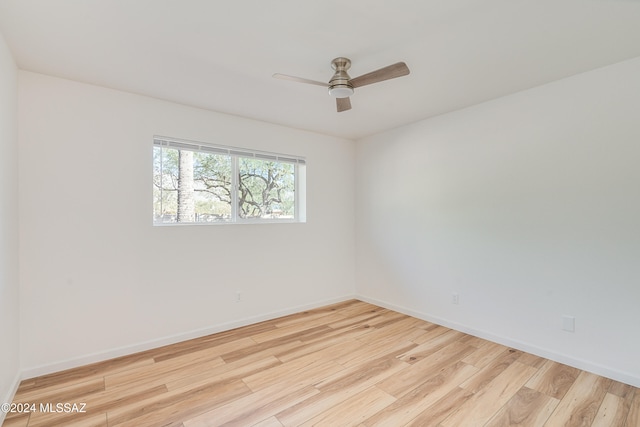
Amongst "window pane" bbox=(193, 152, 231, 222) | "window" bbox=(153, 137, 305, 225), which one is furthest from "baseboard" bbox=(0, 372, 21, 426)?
"window pane" bbox=(193, 152, 231, 222)

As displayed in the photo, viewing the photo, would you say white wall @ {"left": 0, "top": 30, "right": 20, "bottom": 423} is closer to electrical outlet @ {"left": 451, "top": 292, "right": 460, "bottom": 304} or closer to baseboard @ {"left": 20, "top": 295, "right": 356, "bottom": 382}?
baseboard @ {"left": 20, "top": 295, "right": 356, "bottom": 382}

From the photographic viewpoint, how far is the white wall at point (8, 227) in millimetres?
1879

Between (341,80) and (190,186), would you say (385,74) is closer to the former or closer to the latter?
(341,80)

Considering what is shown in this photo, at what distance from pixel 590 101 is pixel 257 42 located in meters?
2.62

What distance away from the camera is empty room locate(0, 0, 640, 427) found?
73.5 inches

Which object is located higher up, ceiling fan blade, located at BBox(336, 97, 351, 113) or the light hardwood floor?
ceiling fan blade, located at BBox(336, 97, 351, 113)

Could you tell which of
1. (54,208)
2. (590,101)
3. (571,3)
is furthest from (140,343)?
(590,101)

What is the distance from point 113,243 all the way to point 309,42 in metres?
2.35

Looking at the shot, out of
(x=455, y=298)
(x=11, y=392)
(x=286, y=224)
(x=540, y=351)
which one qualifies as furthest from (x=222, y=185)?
(x=540, y=351)

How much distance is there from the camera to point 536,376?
233 cm

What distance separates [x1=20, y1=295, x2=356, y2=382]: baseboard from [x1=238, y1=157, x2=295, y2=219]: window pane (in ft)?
3.96

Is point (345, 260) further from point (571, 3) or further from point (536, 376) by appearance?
point (571, 3)

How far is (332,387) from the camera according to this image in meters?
2.21

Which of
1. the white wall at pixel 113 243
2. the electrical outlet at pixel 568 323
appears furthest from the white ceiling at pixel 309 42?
the electrical outlet at pixel 568 323
